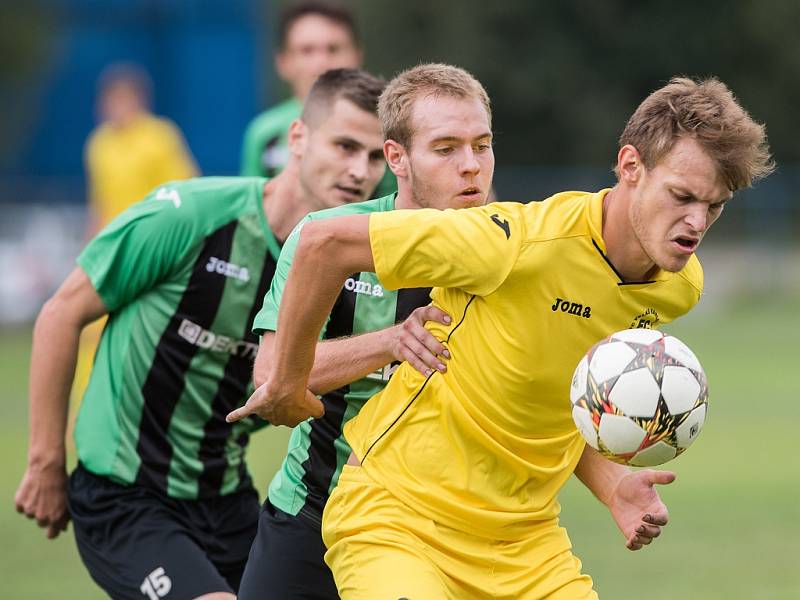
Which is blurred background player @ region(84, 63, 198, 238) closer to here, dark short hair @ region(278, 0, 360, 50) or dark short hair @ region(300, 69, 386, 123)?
dark short hair @ region(278, 0, 360, 50)

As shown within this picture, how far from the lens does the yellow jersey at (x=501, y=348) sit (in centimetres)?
423

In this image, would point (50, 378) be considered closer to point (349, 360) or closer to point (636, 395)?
point (349, 360)

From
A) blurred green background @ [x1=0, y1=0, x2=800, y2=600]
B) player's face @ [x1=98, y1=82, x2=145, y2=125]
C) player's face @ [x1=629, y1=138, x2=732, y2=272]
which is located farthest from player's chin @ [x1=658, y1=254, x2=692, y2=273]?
player's face @ [x1=98, y1=82, x2=145, y2=125]

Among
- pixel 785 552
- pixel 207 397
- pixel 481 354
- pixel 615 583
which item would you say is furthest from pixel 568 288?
pixel 785 552

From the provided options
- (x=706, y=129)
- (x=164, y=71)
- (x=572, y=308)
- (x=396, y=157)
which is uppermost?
(x=706, y=129)

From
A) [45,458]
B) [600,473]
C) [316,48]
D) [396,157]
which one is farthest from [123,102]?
[600,473]

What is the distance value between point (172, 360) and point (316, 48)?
339cm

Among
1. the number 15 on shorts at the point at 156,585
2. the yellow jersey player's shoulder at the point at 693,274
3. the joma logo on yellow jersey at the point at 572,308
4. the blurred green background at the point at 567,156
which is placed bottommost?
the blurred green background at the point at 567,156

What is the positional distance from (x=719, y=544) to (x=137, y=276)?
18.1 feet

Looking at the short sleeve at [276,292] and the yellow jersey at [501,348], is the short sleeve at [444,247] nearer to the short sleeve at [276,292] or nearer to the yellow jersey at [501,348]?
the yellow jersey at [501,348]

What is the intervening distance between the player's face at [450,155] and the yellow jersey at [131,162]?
962cm

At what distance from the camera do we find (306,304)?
430 centimetres

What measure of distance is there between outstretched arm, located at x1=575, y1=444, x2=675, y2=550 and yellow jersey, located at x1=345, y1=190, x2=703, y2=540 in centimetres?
25

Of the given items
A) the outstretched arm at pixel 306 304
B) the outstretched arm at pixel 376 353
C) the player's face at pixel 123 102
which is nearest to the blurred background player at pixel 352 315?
the outstretched arm at pixel 376 353
